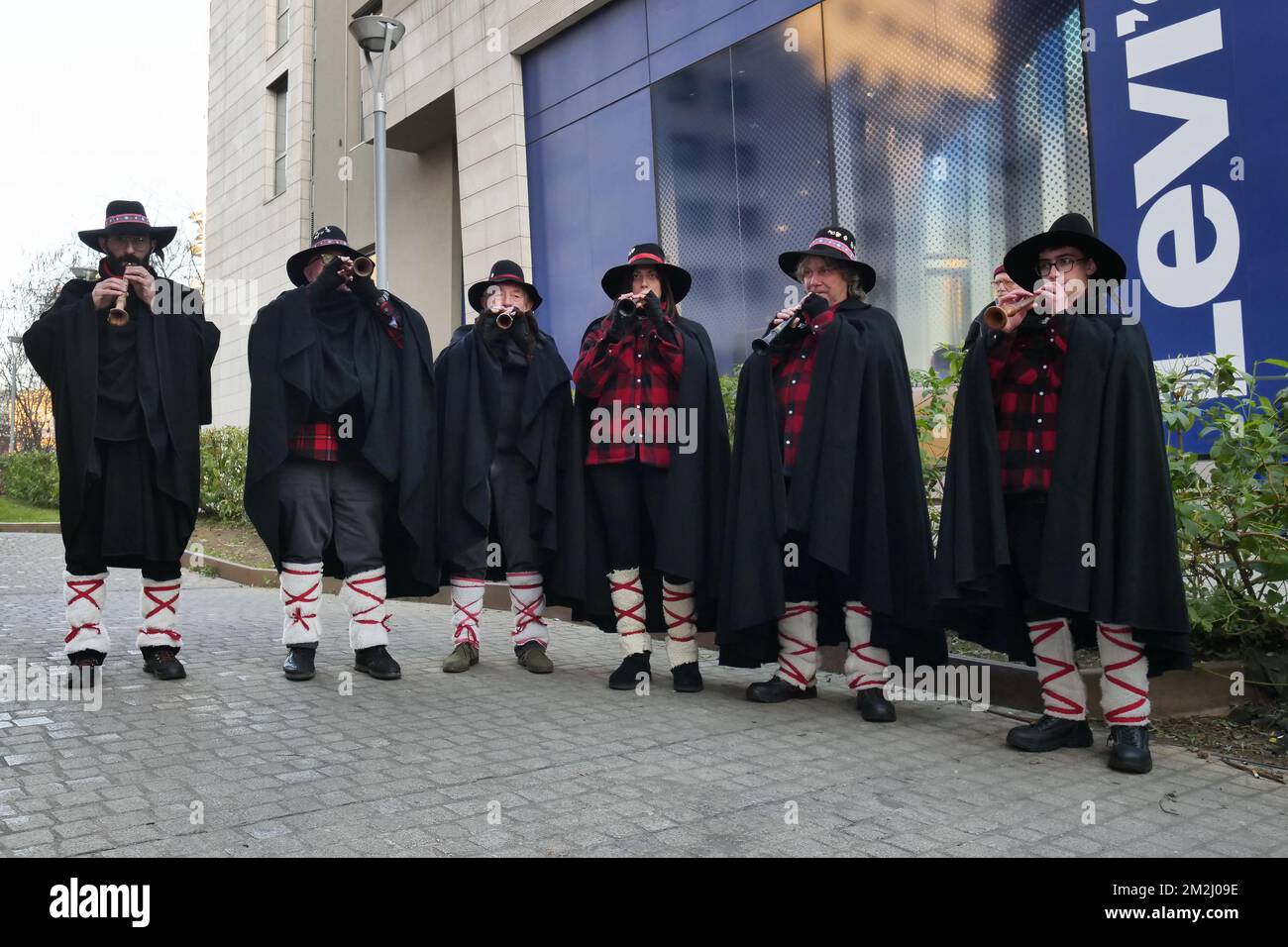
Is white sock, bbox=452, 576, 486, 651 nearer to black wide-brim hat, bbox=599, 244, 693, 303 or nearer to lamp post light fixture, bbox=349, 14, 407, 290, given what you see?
black wide-brim hat, bbox=599, 244, 693, 303

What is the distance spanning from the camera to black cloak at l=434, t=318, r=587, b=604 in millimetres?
6258

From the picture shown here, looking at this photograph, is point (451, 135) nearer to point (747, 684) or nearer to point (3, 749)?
point (747, 684)

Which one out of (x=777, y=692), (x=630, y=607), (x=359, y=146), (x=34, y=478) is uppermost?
(x=359, y=146)

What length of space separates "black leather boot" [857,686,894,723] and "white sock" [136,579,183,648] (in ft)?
12.1

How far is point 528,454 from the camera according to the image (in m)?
6.36

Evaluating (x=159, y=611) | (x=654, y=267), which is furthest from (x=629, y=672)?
(x=159, y=611)

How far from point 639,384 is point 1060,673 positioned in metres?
2.55

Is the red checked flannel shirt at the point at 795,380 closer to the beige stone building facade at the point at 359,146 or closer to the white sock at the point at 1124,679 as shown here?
the white sock at the point at 1124,679

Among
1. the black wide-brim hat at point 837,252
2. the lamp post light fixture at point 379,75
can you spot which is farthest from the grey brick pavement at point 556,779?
the lamp post light fixture at point 379,75

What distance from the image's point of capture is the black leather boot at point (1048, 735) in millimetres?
4781

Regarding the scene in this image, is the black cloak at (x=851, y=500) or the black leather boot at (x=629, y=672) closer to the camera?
the black cloak at (x=851, y=500)

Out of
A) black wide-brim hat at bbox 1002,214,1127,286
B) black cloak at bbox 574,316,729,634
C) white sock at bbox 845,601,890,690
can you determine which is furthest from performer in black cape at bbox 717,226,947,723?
black wide-brim hat at bbox 1002,214,1127,286

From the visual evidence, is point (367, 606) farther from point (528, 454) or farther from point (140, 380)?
point (140, 380)

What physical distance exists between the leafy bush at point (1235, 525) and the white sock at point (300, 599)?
14.3ft
